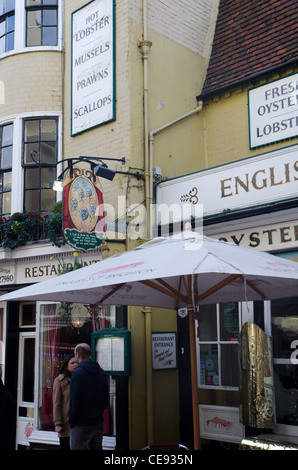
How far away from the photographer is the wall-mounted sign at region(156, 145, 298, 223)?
7090 mm

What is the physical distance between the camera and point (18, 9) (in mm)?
10328

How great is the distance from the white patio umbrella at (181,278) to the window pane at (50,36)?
6.42 meters

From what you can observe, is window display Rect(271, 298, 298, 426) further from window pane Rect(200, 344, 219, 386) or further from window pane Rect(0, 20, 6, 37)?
window pane Rect(0, 20, 6, 37)

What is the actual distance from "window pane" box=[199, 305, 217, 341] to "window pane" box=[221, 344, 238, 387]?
0.27 m

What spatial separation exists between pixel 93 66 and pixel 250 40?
2.79m

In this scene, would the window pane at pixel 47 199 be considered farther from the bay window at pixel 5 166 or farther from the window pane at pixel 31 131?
the window pane at pixel 31 131

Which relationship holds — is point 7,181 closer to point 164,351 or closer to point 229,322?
point 164,351

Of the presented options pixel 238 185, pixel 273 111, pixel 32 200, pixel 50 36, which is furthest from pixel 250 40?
pixel 32 200

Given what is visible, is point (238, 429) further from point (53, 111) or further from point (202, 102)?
point (53, 111)

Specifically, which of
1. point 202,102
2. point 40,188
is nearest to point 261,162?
point 202,102

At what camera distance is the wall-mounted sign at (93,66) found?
8.95 metres

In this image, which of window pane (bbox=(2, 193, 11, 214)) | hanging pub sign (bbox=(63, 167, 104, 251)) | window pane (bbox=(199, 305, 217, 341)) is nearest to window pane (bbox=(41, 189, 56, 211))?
window pane (bbox=(2, 193, 11, 214))

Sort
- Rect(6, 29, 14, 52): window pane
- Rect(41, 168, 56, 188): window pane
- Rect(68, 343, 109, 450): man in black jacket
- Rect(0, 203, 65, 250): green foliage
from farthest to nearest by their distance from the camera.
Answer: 1. Rect(6, 29, 14, 52): window pane
2. Rect(41, 168, 56, 188): window pane
3. Rect(0, 203, 65, 250): green foliage
4. Rect(68, 343, 109, 450): man in black jacket

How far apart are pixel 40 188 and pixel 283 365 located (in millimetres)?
5401
